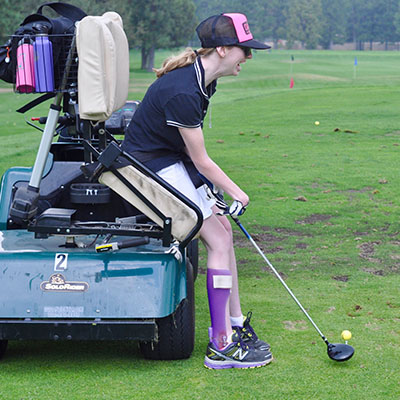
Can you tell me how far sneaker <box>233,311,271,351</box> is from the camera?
14.9ft

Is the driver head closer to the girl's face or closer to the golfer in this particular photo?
the golfer

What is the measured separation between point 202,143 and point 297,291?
1.97 meters

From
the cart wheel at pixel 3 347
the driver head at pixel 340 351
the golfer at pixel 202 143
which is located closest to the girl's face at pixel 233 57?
the golfer at pixel 202 143

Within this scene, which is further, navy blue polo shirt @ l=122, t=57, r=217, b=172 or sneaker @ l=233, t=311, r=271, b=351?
sneaker @ l=233, t=311, r=271, b=351

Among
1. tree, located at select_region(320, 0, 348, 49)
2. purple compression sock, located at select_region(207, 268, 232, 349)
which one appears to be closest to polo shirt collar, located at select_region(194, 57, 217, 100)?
purple compression sock, located at select_region(207, 268, 232, 349)

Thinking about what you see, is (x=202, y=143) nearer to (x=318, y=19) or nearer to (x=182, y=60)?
(x=182, y=60)

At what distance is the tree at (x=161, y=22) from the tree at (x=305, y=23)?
2289 inches

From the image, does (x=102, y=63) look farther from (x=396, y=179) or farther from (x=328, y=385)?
(x=396, y=179)

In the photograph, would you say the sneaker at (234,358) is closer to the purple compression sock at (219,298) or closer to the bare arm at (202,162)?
the purple compression sock at (219,298)

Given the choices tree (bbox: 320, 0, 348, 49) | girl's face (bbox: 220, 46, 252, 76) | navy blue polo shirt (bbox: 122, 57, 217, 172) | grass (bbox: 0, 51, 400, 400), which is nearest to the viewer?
grass (bbox: 0, 51, 400, 400)

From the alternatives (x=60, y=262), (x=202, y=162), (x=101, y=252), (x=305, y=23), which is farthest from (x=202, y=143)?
(x=305, y=23)

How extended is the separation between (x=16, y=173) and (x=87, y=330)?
151cm

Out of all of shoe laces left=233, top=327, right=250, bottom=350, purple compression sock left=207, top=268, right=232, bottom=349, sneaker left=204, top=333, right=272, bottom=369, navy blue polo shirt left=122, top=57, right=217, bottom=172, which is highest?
navy blue polo shirt left=122, top=57, right=217, bottom=172

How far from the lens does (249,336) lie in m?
4.63
